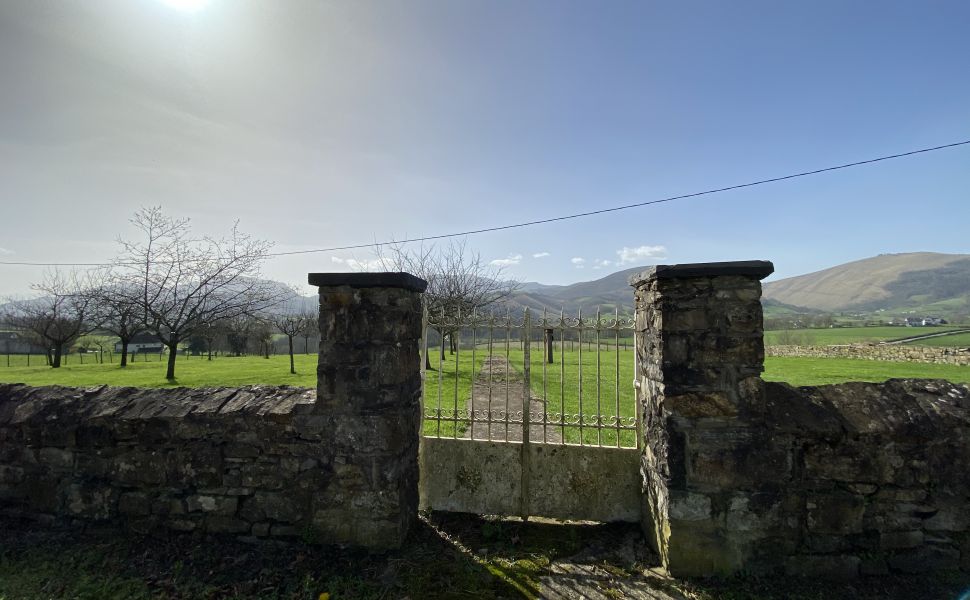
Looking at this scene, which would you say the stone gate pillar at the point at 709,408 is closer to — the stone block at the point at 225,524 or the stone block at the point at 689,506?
the stone block at the point at 689,506

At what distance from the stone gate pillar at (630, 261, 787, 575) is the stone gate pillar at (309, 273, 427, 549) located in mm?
2434

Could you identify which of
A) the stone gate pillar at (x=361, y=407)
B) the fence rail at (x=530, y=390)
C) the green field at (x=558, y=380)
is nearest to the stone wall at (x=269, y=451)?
the stone gate pillar at (x=361, y=407)

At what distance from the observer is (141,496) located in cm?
402

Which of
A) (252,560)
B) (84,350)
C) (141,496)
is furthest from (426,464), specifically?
(84,350)

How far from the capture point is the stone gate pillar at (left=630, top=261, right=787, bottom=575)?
3.56m

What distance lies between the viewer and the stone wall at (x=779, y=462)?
137 inches

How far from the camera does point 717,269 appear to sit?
3.59m

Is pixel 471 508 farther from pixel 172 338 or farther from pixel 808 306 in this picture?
pixel 808 306

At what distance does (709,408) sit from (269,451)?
399 centimetres

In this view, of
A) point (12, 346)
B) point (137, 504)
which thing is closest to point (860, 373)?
point (137, 504)

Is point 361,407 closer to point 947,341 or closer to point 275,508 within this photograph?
point 275,508

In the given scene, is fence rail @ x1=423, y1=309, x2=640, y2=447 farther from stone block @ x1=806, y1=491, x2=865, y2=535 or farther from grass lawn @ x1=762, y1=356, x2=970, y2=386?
grass lawn @ x1=762, y1=356, x2=970, y2=386

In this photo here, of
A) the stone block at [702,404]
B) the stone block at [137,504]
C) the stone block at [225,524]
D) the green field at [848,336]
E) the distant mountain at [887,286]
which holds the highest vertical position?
the distant mountain at [887,286]

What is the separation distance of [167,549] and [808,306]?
190 meters
